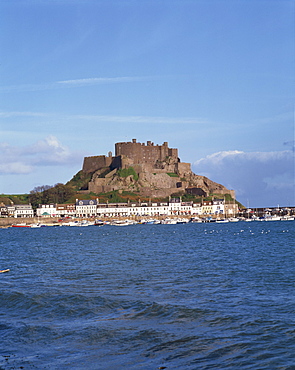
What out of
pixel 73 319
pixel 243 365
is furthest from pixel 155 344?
pixel 73 319

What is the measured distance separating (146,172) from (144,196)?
6.16m

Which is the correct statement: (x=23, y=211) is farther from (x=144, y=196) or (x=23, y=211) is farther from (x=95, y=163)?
→ (x=144, y=196)

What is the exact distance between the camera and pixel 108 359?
11516 mm

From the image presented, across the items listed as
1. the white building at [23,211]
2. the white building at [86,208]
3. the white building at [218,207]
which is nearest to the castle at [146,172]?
the white building at [218,207]

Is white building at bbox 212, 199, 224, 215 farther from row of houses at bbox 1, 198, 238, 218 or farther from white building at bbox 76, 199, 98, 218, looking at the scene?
white building at bbox 76, 199, 98, 218

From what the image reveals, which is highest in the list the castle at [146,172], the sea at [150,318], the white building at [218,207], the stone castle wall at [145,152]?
the stone castle wall at [145,152]

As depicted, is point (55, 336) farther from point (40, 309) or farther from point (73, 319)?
point (40, 309)

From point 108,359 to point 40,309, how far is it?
614cm

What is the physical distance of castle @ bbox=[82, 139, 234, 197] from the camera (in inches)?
5108

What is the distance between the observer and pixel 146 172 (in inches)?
5197

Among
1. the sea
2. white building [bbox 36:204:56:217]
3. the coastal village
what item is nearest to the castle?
the coastal village

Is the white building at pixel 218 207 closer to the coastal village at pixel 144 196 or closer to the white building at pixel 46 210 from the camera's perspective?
the coastal village at pixel 144 196

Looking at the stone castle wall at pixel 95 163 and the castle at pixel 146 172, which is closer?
the castle at pixel 146 172

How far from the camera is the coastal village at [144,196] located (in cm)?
12106
